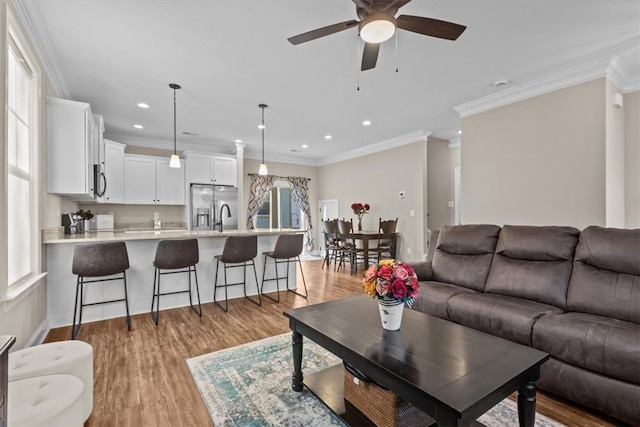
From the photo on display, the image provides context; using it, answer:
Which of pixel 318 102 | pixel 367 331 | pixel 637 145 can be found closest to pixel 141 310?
pixel 367 331

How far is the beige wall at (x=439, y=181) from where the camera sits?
20.7 feet

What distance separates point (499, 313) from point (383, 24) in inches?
85.7

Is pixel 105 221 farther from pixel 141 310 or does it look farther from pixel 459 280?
pixel 459 280

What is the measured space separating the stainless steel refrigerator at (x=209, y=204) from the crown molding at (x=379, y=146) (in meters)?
2.94

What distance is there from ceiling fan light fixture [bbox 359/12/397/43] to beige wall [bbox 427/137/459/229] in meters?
4.71

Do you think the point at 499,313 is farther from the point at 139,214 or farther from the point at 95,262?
the point at 139,214

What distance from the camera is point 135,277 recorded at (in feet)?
12.0

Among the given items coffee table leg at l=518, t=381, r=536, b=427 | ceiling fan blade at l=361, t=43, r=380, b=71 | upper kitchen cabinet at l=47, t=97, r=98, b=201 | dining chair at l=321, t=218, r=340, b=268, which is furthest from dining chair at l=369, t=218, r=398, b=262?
upper kitchen cabinet at l=47, t=97, r=98, b=201

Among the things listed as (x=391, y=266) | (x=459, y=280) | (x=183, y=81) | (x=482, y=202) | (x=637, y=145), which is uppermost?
(x=183, y=81)

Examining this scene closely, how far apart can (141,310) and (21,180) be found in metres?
1.88

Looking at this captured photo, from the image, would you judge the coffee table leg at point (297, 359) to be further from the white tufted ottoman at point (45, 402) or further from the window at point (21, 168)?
the window at point (21, 168)

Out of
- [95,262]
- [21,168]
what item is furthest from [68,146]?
[95,262]

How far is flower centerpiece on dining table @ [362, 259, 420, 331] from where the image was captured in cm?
165

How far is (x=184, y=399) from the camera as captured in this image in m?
1.99
